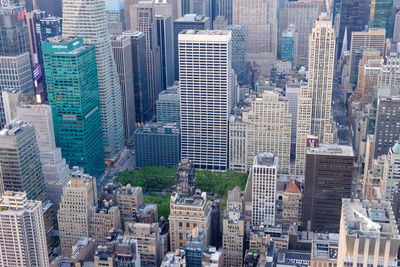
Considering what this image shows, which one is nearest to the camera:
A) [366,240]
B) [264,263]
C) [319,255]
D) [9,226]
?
[366,240]

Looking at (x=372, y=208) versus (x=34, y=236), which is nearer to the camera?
(x=372, y=208)

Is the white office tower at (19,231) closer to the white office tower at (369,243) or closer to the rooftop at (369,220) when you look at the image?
the rooftop at (369,220)

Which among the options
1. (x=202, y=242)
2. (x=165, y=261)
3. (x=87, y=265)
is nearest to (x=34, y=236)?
(x=87, y=265)

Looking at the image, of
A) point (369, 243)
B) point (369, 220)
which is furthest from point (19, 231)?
point (369, 243)

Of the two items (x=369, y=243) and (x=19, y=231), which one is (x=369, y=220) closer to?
(x=369, y=243)

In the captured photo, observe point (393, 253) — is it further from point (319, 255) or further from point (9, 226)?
point (9, 226)
